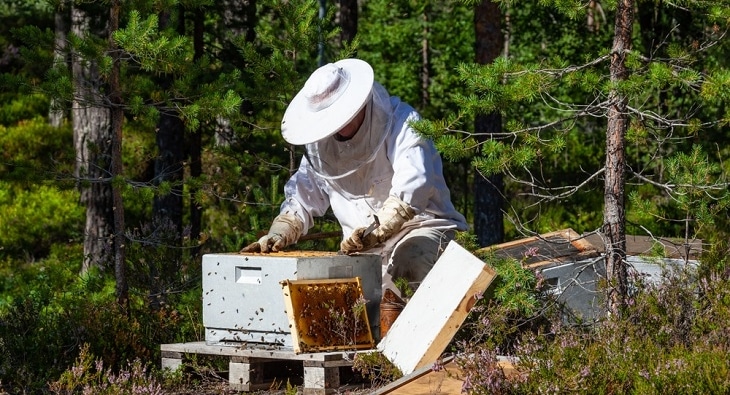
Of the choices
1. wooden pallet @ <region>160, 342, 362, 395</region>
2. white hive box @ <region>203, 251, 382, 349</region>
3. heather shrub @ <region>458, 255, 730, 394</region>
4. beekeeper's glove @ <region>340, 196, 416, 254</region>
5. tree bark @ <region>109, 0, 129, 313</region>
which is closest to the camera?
heather shrub @ <region>458, 255, 730, 394</region>

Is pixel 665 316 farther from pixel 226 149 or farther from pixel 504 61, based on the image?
pixel 226 149

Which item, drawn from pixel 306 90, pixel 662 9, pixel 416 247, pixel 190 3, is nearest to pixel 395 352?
pixel 416 247

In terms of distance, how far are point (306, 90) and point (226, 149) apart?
2.28 metres

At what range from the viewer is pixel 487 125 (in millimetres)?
9594

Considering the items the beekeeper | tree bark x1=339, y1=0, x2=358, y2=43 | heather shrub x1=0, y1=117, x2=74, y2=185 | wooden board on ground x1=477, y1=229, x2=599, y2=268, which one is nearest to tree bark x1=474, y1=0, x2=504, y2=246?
tree bark x1=339, y1=0, x2=358, y2=43

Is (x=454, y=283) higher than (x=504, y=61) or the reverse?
the reverse

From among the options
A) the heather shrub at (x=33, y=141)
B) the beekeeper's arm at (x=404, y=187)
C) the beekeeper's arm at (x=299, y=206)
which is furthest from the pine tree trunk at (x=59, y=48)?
the beekeeper's arm at (x=404, y=187)

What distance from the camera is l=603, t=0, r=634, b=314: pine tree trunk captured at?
5109mm

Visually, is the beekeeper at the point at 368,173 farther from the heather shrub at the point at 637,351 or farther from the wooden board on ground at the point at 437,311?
the heather shrub at the point at 637,351

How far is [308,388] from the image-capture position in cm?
486

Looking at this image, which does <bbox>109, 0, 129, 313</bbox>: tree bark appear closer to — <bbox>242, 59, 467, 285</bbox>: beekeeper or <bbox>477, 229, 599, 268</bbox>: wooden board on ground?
<bbox>242, 59, 467, 285</bbox>: beekeeper

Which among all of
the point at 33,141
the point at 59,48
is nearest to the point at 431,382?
the point at 59,48

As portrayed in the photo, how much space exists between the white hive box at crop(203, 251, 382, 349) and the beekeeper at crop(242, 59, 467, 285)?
19 centimetres

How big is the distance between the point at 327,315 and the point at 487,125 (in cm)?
485
